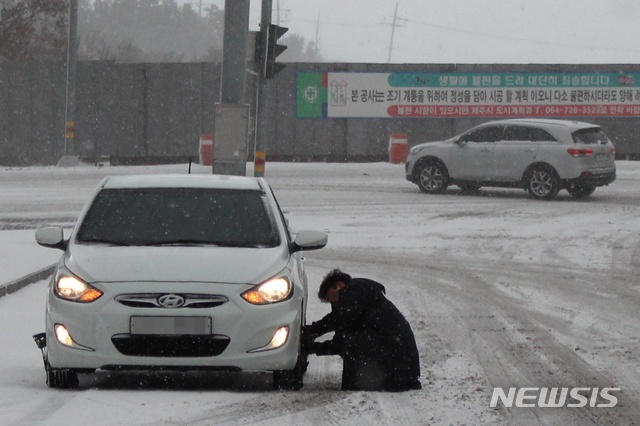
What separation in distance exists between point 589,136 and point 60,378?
17675 mm

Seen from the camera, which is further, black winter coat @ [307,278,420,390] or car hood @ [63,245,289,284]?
black winter coat @ [307,278,420,390]

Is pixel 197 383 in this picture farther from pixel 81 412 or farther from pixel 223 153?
pixel 223 153

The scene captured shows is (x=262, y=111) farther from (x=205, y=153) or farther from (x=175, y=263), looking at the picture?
(x=205, y=153)

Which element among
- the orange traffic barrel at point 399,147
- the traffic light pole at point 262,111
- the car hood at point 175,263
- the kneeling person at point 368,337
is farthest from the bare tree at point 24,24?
the kneeling person at point 368,337

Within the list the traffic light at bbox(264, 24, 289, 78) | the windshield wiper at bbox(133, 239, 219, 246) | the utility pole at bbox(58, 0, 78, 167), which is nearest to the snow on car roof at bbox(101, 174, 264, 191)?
the windshield wiper at bbox(133, 239, 219, 246)

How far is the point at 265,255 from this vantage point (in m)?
8.00

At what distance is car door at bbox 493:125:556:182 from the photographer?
24016mm

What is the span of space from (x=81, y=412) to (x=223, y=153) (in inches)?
368

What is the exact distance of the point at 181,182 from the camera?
8961mm

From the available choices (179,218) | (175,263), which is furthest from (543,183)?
(175,263)

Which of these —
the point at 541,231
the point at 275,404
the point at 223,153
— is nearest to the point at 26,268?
the point at 223,153

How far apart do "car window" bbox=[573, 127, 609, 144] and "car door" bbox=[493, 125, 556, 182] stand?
452mm

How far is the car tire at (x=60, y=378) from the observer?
762cm

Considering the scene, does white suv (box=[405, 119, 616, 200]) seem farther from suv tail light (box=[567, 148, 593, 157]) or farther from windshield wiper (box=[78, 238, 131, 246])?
windshield wiper (box=[78, 238, 131, 246])
